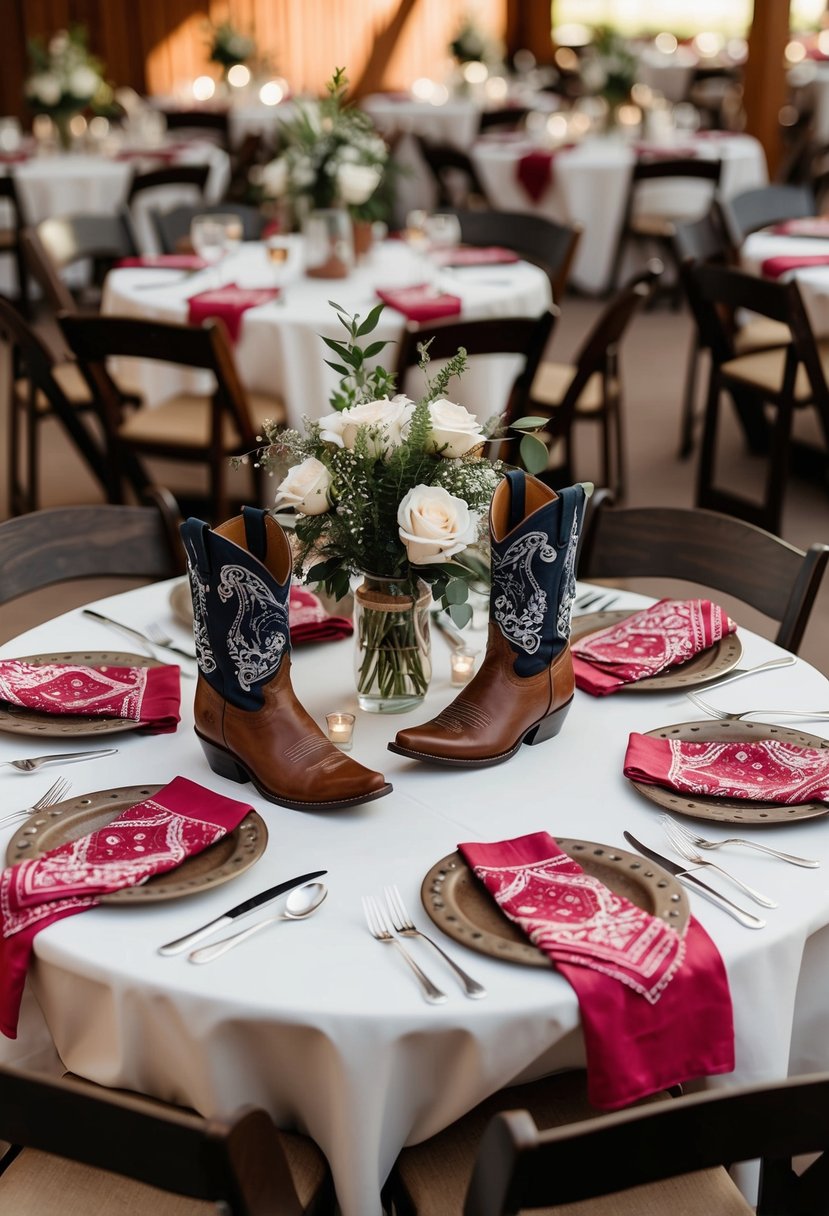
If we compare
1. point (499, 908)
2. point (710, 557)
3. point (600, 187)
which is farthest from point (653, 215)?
point (499, 908)

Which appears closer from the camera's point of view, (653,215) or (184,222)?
(184,222)

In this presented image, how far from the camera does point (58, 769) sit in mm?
1529

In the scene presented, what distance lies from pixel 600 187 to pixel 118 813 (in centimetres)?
583

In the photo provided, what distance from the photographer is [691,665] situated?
1.76 metres

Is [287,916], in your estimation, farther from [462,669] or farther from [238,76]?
[238,76]

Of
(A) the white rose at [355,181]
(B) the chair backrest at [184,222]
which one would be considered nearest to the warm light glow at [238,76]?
(B) the chair backrest at [184,222]

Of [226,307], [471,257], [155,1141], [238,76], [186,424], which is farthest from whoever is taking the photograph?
[238,76]

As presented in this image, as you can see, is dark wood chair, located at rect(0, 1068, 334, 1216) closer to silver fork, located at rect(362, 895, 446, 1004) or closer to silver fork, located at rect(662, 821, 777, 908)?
silver fork, located at rect(362, 895, 446, 1004)

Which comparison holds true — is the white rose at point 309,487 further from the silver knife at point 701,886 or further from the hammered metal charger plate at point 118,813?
the silver knife at point 701,886

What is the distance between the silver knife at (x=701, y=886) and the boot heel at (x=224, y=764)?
1.47ft

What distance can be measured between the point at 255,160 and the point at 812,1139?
21.5 ft

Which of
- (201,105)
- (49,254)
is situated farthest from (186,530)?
(201,105)

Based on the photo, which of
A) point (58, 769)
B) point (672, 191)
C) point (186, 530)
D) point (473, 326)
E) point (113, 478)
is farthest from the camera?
point (672, 191)

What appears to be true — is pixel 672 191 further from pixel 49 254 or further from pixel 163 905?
pixel 163 905
